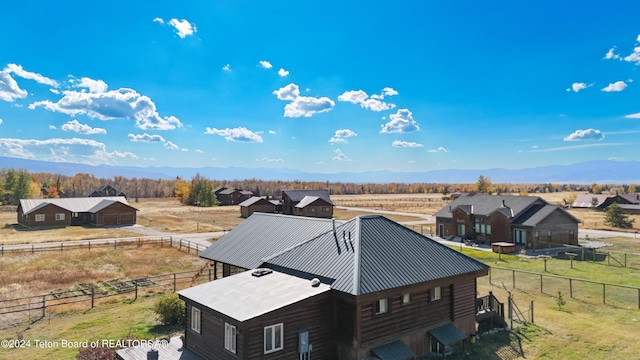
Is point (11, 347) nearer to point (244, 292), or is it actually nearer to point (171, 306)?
point (171, 306)

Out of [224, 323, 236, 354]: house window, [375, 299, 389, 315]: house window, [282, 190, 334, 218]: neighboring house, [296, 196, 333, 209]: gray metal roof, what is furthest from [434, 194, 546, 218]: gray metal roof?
[224, 323, 236, 354]: house window

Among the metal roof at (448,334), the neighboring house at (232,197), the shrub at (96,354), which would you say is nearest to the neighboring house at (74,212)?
the neighboring house at (232,197)

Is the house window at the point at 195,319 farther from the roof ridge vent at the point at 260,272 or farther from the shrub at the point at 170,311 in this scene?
the shrub at the point at 170,311

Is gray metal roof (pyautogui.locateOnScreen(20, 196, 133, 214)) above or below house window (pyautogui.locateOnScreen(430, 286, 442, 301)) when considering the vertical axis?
above

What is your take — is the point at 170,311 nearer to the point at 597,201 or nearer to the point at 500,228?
the point at 500,228

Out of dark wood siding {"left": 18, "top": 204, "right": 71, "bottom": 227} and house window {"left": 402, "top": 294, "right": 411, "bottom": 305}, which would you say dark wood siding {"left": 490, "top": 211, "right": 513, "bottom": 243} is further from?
dark wood siding {"left": 18, "top": 204, "right": 71, "bottom": 227}

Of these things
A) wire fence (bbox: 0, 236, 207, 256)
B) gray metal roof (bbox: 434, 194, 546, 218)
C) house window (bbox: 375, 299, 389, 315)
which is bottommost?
wire fence (bbox: 0, 236, 207, 256)

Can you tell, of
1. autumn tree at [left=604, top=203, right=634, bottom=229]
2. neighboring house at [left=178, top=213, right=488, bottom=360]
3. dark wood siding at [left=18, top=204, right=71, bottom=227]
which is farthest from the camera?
autumn tree at [left=604, top=203, right=634, bottom=229]
